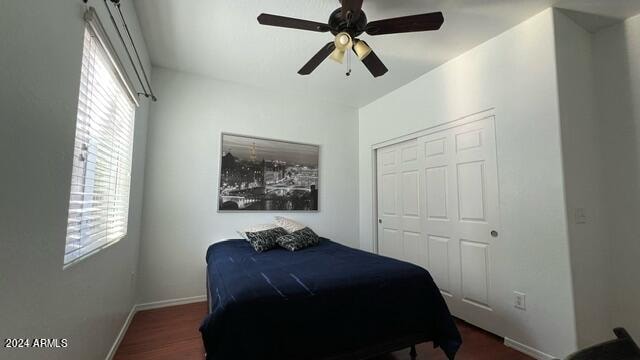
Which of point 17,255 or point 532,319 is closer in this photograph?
point 17,255

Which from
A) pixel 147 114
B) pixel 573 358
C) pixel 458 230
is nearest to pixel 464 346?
pixel 458 230

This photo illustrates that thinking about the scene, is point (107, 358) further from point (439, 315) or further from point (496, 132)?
point (496, 132)

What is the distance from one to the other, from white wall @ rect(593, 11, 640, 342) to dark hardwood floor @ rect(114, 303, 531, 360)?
863 millimetres

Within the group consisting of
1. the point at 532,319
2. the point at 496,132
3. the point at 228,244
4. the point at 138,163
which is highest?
the point at 496,132

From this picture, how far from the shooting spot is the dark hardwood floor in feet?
6.48

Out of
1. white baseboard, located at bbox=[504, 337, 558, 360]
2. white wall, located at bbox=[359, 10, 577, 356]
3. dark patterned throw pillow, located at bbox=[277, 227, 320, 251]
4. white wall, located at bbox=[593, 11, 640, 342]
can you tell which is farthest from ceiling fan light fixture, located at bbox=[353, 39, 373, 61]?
white baseboard, located at bbox=[504, 337, 558, 360]

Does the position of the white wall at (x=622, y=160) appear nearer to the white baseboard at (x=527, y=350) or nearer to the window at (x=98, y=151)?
the white baseboard at (x=527, y=350)

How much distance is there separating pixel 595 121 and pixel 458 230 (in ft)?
4.60

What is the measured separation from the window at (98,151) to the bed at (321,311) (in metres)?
0.76

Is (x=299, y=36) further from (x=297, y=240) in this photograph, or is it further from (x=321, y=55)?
(x=297, y=240)

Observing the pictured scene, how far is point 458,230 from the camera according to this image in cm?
268

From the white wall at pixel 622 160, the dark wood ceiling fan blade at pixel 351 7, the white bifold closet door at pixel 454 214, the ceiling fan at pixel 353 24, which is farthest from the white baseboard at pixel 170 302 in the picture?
the white wall at pixel 622 160

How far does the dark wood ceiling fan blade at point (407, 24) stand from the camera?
1.63 meters

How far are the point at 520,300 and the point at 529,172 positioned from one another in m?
1.03
